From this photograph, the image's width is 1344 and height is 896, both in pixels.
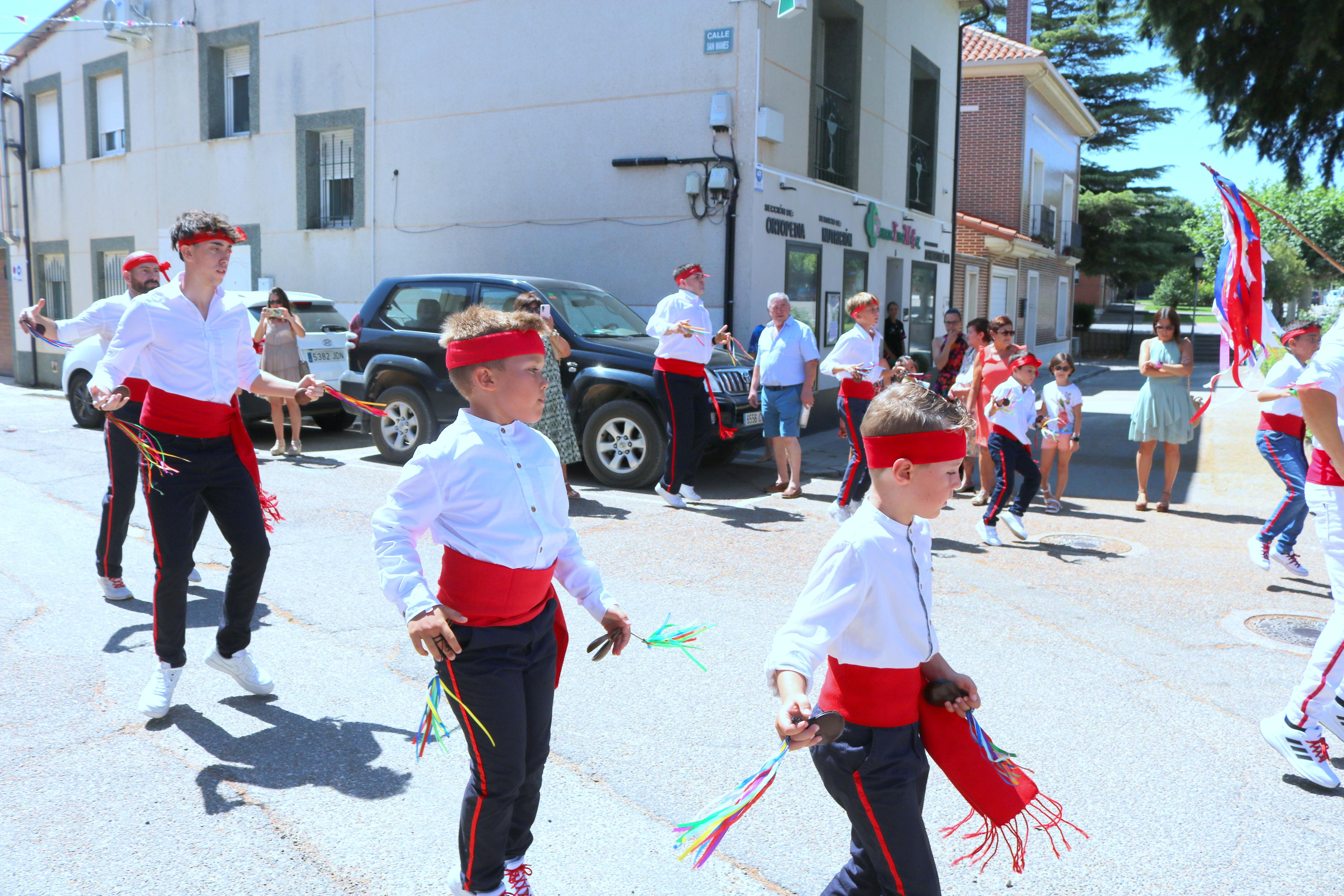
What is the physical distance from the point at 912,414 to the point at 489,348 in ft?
3.49

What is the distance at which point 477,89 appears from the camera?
46.4 feet

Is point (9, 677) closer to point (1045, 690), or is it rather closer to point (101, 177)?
point (1045, 690)

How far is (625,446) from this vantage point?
9.52 meters

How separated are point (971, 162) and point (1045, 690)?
81.4 ft

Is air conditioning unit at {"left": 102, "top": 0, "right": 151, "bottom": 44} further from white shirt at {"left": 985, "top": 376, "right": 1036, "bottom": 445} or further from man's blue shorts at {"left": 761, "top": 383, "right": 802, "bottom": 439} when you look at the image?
white shirt at {"left": 985, "top": 376, "right": 1036, "bottom": 445}

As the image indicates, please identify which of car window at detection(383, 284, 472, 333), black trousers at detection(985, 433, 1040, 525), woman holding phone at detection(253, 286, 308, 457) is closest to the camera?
black trousers at detection(985, 433, 1040, 525)

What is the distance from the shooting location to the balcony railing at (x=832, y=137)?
46.9ft

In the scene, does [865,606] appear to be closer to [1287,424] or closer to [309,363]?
[1287,424]

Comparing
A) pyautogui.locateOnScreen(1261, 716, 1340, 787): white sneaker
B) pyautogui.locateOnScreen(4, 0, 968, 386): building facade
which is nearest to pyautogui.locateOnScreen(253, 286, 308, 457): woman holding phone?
pyautogui.locateOnScreen(4, 0, 968, 386): building facade

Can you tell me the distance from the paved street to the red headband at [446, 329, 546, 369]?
1.50m

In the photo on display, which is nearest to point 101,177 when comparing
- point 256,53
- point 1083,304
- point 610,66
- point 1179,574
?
point 256,53

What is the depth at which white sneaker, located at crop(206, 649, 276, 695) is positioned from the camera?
4.19 meters

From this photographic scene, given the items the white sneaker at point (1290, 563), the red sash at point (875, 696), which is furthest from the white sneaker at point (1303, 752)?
the white sneaker at point (1290, 563)

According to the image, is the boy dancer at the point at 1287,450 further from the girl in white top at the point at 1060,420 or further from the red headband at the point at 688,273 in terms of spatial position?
the red headband at the point at 688,273
